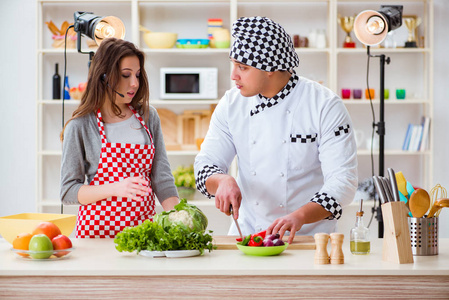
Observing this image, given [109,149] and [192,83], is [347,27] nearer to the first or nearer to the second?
[192,83]

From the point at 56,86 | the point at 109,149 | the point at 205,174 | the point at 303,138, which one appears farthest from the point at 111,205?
the point at 56,86

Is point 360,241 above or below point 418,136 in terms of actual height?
below

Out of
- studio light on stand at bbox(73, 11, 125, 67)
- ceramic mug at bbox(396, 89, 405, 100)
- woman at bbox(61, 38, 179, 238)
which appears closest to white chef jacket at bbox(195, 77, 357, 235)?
woman at bbox(61, 38, 179, 238)

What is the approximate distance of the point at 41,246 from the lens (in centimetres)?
172

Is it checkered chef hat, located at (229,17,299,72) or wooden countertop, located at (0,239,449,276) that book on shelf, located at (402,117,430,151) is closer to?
checkered chef hat, located at (229,17,299,72)

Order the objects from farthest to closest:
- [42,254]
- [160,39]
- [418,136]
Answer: [418,136], [160,39], [42,254]

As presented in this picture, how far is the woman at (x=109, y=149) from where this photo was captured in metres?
2.35

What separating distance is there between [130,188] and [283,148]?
23.1 inches

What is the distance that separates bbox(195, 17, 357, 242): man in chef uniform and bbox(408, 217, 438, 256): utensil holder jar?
27 centimetres

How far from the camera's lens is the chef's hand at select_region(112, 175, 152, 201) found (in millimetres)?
2160

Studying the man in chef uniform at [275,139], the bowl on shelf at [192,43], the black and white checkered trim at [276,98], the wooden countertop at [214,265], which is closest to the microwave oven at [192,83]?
the bowl on shelf at [192,43]

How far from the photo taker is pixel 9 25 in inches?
199

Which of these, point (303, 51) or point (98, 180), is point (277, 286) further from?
point (303, 51)

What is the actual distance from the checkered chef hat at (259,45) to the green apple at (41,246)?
0.92 meters
